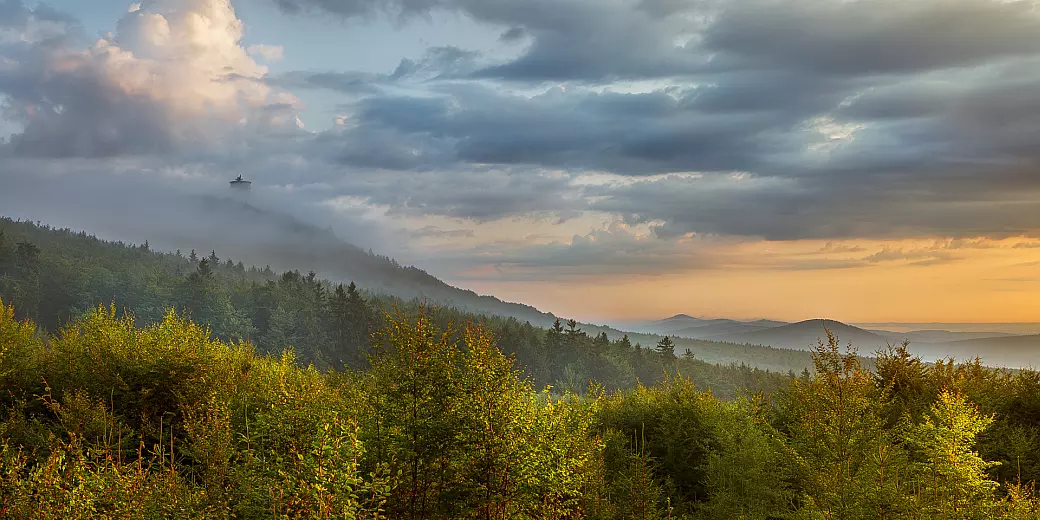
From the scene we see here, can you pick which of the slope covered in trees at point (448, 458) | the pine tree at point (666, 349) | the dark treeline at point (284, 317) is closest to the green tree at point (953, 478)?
the slope covered in trees at point (448, 458)

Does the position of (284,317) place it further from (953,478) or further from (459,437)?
(953,478)

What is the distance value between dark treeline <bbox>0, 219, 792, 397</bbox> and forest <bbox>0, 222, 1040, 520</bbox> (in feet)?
266

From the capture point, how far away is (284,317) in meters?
124

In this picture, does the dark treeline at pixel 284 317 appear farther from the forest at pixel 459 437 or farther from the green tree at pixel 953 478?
the green tree at pixel 953 478

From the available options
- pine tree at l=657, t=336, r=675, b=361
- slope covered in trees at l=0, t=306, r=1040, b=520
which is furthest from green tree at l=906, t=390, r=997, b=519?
pine tree at l=657, t=336, r=675, b=361

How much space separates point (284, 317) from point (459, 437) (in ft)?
403

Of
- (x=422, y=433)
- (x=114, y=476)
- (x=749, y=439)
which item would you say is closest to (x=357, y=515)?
(x=422, y=433)

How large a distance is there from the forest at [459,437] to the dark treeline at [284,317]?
81.1m

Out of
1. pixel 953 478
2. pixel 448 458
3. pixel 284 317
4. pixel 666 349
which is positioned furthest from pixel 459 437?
pixel 284 317

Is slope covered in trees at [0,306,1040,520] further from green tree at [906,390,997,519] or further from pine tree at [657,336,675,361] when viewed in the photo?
pine tree at [657,336,675,361]

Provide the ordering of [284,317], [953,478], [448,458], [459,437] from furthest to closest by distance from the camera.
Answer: [284,317]
[953,478]
[448,458]
[459,437]

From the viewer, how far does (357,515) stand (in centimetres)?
878

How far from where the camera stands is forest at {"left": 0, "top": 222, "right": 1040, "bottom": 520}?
401 inches

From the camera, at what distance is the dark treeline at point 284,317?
110938 millimetres
